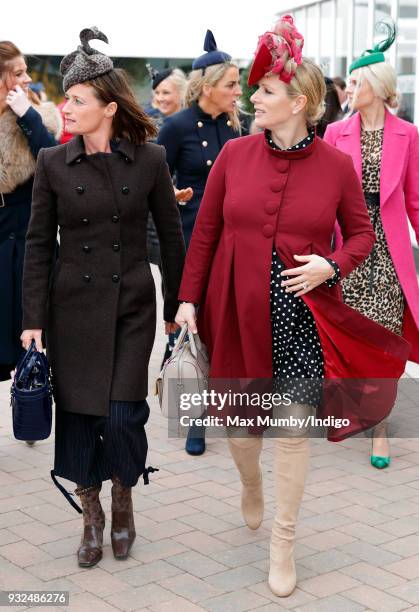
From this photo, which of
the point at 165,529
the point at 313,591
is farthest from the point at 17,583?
the point at 313,591

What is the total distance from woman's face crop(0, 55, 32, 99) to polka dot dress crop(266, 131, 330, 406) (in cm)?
167

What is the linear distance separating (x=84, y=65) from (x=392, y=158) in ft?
6.79

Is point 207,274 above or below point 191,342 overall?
above

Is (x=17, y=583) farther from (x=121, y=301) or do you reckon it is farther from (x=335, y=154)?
(x=335, y=154)

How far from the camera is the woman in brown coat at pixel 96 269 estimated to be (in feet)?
13.4

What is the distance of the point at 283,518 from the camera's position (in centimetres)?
397

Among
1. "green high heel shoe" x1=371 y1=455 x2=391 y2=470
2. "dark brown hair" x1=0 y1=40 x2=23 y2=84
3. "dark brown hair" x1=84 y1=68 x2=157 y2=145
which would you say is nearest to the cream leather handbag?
"dark brown hair" x1=84 y1=68 x2=157 y2=145

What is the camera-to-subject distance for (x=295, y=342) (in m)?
4.00

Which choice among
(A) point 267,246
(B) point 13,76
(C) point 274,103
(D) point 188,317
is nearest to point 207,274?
(D) point 188,317

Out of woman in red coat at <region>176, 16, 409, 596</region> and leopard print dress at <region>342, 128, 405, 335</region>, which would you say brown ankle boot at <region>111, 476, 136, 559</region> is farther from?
leopard print dress at <region>342, 128, 405, 335</region>

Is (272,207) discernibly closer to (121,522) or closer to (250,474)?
(250,474)

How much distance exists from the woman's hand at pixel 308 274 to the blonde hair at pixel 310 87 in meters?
0.55

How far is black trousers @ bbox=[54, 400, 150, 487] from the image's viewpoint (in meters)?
4.12

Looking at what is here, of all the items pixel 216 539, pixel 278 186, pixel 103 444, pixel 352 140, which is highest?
pixel 278 186
